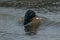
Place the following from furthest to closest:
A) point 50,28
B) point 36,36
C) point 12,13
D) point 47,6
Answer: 1. point 47,6
2. point 12,13
3. point 50,28
4. point 36,36

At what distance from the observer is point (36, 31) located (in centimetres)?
→ 731

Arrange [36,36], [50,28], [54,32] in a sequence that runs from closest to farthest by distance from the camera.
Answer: [36,36] < [54,32] < [50,28]

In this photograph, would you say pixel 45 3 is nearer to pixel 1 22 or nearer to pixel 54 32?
pixel 1 22

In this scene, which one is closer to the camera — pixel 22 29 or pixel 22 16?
pixel 22 29

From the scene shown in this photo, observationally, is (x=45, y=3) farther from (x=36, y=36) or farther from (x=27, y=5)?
(x=36, y=36)

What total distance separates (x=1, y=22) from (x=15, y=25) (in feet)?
2.97

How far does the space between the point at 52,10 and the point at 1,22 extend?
3.14 m

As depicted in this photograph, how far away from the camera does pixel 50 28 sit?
8.09m

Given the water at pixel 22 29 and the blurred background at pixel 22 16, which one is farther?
the blurred background at pixel 22 16

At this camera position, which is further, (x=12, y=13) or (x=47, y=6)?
(x=47, y=6)

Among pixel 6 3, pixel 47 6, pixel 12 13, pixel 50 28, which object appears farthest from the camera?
pixel 6 3

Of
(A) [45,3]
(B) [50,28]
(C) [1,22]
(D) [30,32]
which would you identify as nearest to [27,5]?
(A) [45,3]

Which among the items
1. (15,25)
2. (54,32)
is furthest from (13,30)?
(54,32)

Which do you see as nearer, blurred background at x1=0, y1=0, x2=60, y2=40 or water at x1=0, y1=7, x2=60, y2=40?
water at x1=0, y1=7, x2=60, y2=40
